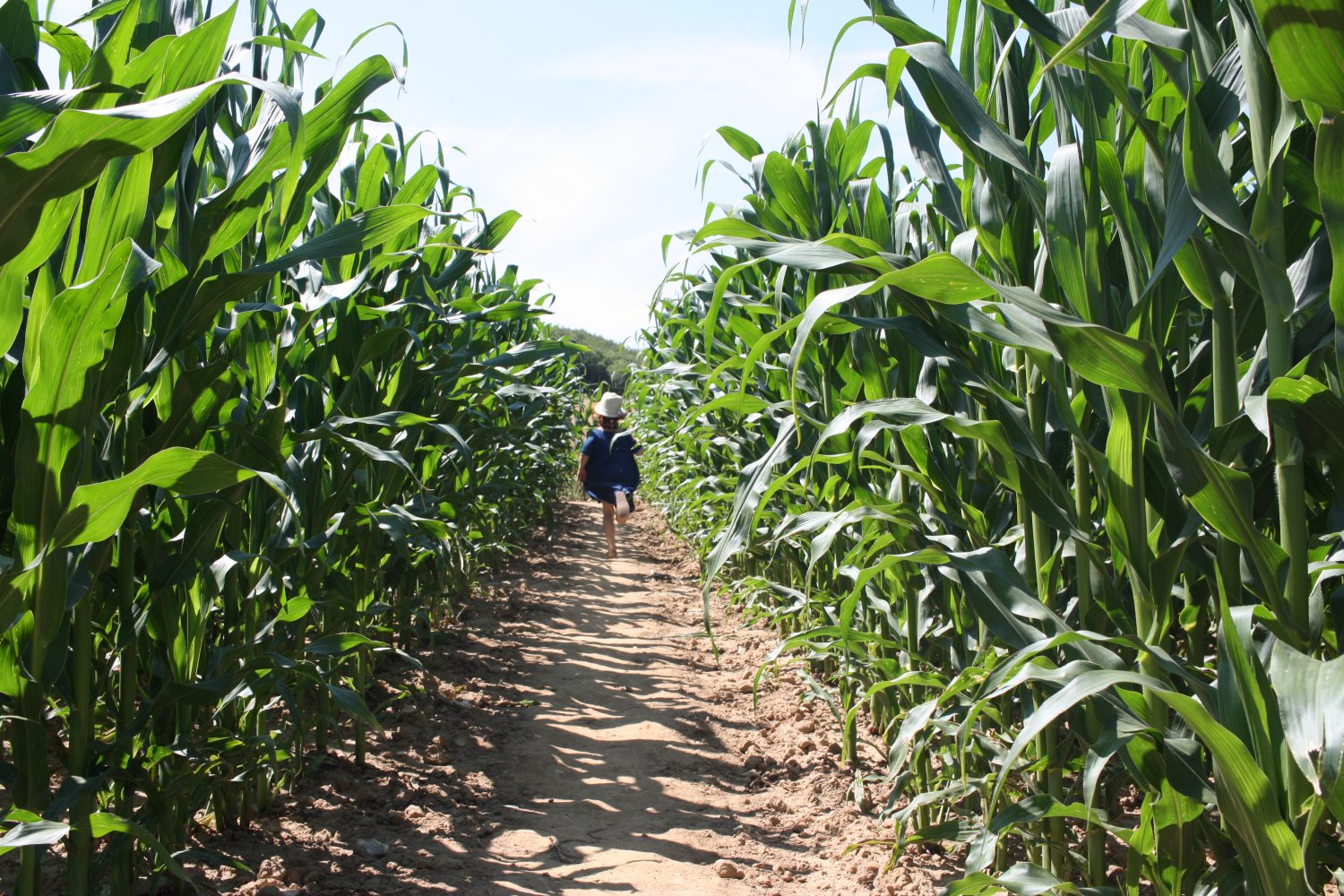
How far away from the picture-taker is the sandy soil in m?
2.27

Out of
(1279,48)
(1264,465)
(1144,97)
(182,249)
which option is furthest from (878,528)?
(182,249)

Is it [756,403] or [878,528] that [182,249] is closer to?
[756,403]

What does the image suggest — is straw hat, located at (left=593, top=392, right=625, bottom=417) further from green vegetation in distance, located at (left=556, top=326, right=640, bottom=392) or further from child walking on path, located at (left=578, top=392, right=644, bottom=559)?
green vegetation in distance, located at (left=556, top=326, right=640, bottom=392)

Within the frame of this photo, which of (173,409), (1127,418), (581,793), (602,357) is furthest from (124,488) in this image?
Result: (602,357)

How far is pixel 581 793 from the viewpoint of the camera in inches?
116

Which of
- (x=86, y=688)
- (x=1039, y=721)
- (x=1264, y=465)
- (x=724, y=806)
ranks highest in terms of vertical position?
(x=1264, y=465)

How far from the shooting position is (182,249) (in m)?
1.54

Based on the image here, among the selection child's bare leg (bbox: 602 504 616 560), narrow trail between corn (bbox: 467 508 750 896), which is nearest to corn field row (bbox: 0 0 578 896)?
narrow trail between corn (bbox: 467 508 750 896)

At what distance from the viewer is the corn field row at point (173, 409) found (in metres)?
1.18

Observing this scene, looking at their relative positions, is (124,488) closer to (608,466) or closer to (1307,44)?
(1307,44)

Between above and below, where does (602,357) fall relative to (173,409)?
above

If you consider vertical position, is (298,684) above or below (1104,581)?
below

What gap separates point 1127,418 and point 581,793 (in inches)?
87.9

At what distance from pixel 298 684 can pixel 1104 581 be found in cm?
183
